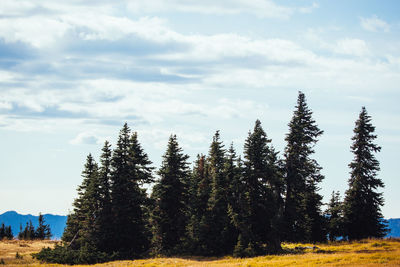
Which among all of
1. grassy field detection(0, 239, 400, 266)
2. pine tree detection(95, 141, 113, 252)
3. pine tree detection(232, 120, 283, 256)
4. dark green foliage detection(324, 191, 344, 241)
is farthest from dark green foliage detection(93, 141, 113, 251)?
dark green foliage detection(324, 191, 344, 241)

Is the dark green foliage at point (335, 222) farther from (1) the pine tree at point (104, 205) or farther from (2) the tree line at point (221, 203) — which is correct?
(1) the pine tree at point (104, 205)

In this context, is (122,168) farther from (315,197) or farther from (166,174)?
(315,197)

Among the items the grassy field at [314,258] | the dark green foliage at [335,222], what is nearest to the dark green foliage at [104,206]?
the grassy field at [314,258]

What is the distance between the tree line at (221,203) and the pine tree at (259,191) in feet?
0.39

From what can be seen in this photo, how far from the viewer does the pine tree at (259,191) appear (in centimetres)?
4719

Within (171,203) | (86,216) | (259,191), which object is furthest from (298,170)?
(86,216)

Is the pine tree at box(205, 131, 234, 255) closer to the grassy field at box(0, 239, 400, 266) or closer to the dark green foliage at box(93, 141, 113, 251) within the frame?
the grassy field at box(0, 239, 400, 266)

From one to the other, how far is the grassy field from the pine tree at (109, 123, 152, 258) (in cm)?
705

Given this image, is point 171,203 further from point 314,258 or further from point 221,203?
point 314,258

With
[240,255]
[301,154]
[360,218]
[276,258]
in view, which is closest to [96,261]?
[240,255]

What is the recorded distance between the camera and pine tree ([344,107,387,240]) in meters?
51.8

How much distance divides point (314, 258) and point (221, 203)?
14.8m

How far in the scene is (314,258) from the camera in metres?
36.6

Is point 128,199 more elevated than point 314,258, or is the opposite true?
point 128,199
